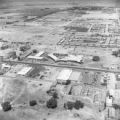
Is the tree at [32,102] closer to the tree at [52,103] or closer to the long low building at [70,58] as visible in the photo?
the tree at [52,103]

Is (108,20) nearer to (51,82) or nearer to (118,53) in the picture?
(118,53)

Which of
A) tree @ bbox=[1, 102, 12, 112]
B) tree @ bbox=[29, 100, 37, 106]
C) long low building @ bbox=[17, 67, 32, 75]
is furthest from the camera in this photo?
long low building @ bbox=[17, 67, 32, 75]

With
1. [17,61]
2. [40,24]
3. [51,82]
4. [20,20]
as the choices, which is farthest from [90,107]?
[20,20]

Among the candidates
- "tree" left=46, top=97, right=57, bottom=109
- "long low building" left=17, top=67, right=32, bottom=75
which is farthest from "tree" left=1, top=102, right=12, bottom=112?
"long low building" left=17, top=67, right=32, bottom=75

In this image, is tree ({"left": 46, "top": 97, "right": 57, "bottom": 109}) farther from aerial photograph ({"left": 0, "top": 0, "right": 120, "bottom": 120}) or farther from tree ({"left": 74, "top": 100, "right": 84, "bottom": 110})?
tree ({"left": 74, "top": 100, "right": 84, "bottom": 110})

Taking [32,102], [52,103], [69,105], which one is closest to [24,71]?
[32,102]

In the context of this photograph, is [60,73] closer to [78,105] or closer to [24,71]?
[24,71]

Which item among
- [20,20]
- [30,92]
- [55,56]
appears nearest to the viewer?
[30,92]

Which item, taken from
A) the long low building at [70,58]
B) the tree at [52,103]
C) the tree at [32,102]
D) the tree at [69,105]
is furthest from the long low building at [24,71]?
the tree at [69,105]
